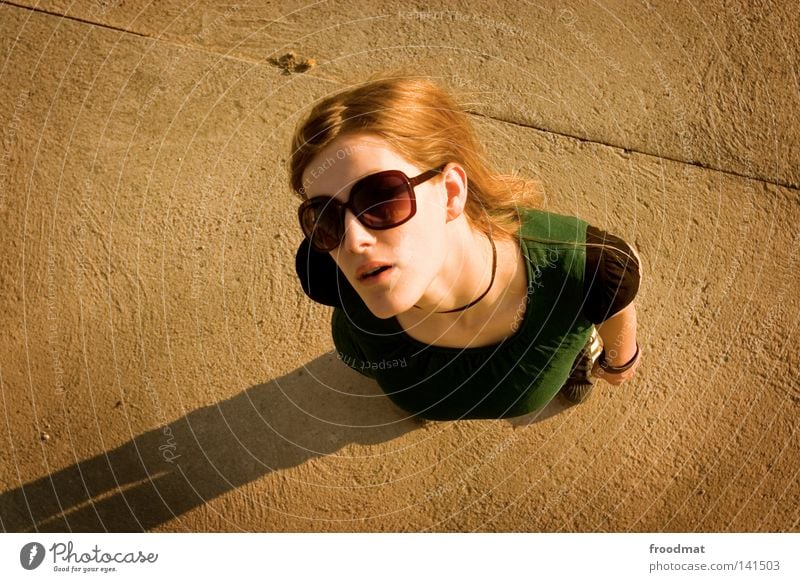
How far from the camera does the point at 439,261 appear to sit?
1.61 meters

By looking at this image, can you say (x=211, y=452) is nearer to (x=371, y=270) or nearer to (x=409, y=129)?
(x=371, y=270)

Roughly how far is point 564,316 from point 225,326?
5.36ft

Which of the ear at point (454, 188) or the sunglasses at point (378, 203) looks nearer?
the sunglasses at point (378, 203)

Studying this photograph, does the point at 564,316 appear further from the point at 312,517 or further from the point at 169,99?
the point at 169,99

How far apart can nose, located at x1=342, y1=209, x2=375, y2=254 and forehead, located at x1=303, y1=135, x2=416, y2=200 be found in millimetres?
52

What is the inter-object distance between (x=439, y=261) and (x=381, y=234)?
0.17 meters

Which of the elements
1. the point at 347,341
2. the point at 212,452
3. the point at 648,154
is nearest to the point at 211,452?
the point at 212,452

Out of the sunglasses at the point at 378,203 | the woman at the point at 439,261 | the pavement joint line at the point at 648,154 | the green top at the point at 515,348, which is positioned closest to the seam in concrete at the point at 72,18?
the pavement joint line at the point at 648,154

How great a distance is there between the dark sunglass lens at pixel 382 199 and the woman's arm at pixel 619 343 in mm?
852

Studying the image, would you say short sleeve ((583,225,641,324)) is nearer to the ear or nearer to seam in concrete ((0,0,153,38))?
the ear

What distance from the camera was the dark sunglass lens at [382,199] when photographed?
149cm

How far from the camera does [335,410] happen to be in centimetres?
284

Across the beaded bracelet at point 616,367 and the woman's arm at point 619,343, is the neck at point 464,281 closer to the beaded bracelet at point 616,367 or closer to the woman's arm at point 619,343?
the woman's arm at point 619,343
